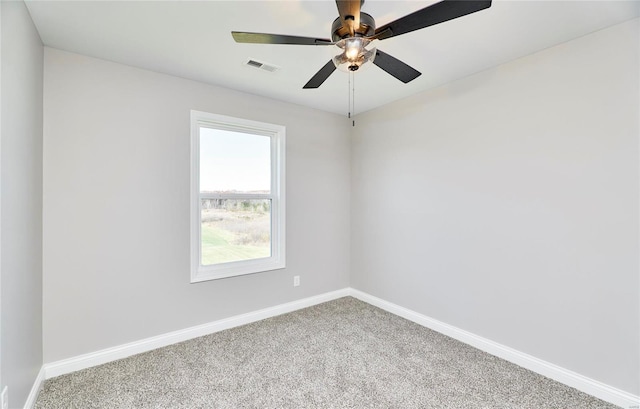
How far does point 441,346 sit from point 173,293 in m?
2.50

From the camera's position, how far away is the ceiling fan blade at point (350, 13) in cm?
133

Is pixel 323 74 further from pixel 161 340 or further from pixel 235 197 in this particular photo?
pixel 161 340

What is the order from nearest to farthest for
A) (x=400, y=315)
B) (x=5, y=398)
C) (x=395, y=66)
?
(x=5, y=398)
(x=395, y=66)
(x=400, y=315)

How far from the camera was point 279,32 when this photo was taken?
2.04 meters

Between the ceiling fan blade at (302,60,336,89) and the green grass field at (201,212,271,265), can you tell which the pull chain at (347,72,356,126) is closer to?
the ceiling fan blade at (302,60,336,89)

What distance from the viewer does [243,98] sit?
312cm

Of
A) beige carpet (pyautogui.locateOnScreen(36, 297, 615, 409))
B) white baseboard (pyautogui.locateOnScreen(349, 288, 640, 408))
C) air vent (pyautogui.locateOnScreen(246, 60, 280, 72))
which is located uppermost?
air vent (pyautogui.locateOnScreen(246, 60, 280, 72))

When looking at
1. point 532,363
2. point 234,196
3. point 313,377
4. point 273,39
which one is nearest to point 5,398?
point 313,377

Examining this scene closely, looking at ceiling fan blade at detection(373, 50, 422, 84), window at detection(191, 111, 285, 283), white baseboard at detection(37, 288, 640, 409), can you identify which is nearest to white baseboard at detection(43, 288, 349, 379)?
white baseboard at detection(37, 288, 640, 409)

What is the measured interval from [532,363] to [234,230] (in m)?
2.89

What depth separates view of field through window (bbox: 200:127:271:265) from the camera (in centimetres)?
299

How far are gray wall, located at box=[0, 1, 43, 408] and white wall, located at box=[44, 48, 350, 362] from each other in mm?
131

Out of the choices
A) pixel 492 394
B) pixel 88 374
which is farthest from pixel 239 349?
pixel 492 394

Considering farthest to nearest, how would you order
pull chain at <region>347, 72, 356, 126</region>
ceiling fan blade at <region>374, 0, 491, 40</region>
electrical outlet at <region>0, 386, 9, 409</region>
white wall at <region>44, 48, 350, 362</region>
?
pull chain at <region>347, 72, 356, 126</region> → white wall at <region>44, 48, 350, 362</region> → electrical outlet at <region>0, 386, 9, 409</region> → ceiling fan blade at <region>374, 0, 491, 40</region>
